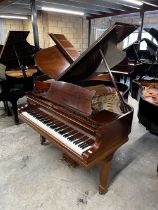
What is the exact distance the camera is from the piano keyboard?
5.35ft

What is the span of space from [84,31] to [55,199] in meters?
9.13

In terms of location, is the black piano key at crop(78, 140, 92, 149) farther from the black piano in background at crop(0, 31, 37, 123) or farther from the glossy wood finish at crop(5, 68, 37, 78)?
the glossy wood finish at crop(5, 68, 37, 78)

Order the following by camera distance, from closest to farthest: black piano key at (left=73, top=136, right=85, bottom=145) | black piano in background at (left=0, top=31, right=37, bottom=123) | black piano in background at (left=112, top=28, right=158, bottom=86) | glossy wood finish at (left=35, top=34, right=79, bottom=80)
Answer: black piano key at (left=73, top=136, right=85, bottom=145), glossy wood finish at (left=35, top=34, right=79, bottom=80), black piano in background at (left=0, top=31, right=37, bottom=123), black piano in background at (left=112, top=28, right=158, bottom=86)

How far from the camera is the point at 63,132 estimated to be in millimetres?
1851

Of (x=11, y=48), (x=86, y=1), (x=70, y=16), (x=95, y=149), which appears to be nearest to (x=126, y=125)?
(x=95, y=149)

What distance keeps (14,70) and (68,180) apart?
134 inches

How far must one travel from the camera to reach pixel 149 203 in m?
1.87

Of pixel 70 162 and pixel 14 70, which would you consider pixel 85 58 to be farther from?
pixel 14 70

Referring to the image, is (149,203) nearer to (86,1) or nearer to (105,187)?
(105,187)

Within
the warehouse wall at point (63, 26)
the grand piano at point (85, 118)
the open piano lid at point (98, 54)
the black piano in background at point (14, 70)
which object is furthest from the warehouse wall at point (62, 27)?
the grand piano at point (85, 118)

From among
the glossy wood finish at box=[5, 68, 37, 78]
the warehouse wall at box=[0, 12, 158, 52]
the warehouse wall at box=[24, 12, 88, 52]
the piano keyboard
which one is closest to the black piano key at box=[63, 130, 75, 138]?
the piano keyboard

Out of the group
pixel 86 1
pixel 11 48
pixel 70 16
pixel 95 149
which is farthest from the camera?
pixel 70 16

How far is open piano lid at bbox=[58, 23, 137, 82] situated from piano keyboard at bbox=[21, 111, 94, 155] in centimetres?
58

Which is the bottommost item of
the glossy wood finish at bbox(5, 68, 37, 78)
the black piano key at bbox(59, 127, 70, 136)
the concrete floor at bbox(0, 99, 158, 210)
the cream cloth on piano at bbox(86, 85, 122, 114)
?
the concrete floor at bbox(0, 99, 158, 210)
